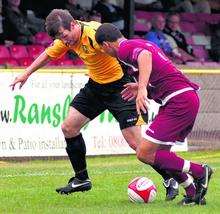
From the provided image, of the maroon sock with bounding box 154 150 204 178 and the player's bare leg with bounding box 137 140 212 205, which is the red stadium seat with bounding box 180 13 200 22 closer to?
the player's bare leg with bounding box 137 140 212 205

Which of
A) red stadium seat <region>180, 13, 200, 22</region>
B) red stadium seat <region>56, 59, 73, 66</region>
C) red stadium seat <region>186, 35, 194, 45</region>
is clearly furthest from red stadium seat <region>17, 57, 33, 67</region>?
red stadium seat <region>180, 13, 200, 22</region>

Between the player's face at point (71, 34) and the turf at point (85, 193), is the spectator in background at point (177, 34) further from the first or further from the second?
the player's face at point (71, 34)

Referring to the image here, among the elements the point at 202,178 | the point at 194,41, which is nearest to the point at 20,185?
the point at 202,178

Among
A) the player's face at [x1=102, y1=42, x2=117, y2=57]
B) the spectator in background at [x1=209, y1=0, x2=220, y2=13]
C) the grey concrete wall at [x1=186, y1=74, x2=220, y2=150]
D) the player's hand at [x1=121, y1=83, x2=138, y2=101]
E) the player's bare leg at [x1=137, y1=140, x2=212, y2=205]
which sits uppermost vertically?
the player's face at [x1=102, y1=42, x2=117, y2=57]

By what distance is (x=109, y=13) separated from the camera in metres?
19.9

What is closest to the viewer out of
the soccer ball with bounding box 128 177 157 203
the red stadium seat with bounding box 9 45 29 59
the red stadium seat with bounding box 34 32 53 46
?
the soccer ball with bounding box 128 177 157 203

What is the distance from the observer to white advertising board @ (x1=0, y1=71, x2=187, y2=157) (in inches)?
551

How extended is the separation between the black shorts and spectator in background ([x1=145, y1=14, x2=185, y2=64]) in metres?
9.39

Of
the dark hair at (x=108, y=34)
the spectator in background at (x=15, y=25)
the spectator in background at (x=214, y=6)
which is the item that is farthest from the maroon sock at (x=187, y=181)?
the spectator in background at (x=214, y=6)

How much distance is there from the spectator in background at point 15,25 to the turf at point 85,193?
4.39 meters

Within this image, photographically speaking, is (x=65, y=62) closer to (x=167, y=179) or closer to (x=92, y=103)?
A: (x=92, y=103)

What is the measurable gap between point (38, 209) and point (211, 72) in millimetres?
8439

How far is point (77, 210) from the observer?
831 cm

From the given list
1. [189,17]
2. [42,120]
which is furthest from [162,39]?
[42,120]
